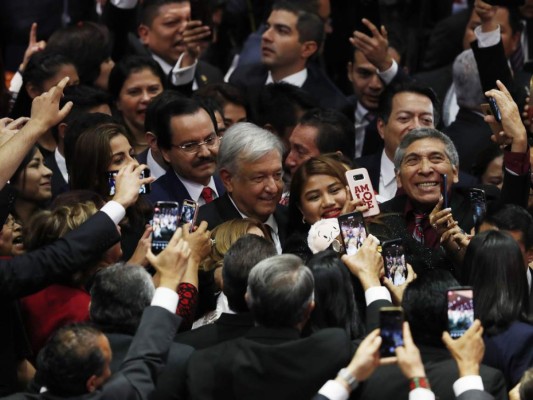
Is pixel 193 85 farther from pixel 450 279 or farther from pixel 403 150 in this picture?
pixel 450 279

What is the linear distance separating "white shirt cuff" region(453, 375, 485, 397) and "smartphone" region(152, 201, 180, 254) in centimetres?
152

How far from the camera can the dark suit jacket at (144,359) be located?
4.95 m

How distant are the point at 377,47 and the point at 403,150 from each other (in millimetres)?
1420

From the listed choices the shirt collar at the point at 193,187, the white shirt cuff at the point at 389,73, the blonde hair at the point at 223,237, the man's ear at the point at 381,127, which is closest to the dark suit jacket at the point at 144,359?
the blonde hair at the point at 223,237

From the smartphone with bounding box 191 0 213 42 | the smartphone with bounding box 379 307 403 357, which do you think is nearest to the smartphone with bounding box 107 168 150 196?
the smartphone with bounding box 379 307 403 357

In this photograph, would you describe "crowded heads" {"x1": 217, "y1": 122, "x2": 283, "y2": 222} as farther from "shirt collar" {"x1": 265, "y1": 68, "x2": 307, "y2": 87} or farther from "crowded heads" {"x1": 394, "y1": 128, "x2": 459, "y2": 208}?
"shirt collar" {"x1": 265, "y1": 68, "x2": 307, "y2": 87}

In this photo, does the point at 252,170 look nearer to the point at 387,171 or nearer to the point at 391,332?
the point at 387,171

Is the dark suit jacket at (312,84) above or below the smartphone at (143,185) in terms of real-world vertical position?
below

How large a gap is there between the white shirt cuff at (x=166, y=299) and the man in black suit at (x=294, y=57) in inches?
164

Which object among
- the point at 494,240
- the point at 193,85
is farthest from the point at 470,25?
the point at 494,240

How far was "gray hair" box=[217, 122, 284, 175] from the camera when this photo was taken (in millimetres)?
7023

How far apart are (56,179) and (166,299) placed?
8.82ft

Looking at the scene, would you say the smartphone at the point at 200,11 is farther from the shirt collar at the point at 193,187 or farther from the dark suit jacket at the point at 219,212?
the dark suit jacket at the point at 219,212

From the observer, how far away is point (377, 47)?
8.54m
